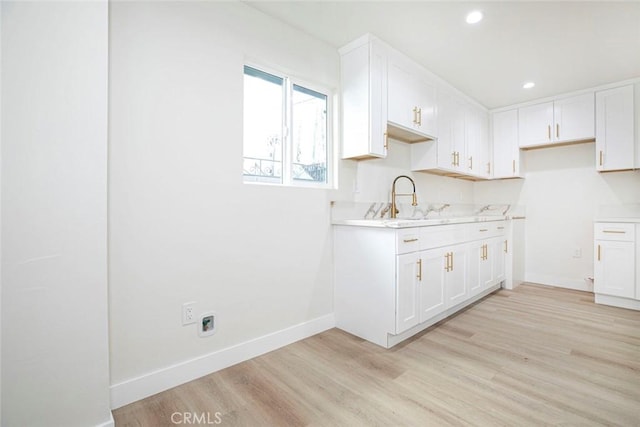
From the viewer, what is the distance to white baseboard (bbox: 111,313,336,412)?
1.59 metres

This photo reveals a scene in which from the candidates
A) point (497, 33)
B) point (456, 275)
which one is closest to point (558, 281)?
point (456, 275)

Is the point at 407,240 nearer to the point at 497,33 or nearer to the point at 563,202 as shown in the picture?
the point at 497,33

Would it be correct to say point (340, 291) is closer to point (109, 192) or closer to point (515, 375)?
point (515, 375)

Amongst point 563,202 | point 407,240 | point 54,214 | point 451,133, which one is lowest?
point 407,240

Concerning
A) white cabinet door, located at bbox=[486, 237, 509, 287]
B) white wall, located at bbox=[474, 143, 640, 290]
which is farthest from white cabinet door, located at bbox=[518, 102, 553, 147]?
white cabinet door, located at bbox=[486, 237, 509, 287]

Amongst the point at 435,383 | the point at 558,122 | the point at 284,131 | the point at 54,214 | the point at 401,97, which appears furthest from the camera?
the point at 558,122

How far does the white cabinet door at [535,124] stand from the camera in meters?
3.80

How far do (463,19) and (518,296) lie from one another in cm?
301

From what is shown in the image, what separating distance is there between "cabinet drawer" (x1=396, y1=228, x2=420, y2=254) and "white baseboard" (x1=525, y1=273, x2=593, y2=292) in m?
2.95

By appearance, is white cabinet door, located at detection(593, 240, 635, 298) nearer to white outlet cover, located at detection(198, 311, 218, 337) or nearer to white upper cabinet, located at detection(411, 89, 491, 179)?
white upper cabinet, located at detection(411, 89, 491, 179)

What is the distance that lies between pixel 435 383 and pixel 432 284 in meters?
0.89

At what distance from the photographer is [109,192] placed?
5.07 feet

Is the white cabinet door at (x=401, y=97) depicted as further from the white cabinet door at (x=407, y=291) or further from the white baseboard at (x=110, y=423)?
the white baseboard at (x=110, y=423)

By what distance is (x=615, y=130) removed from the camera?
11.1 feet
